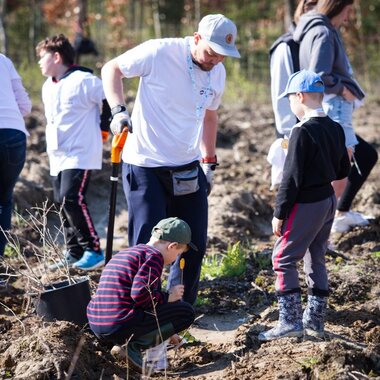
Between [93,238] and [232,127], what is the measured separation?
20.0 feet

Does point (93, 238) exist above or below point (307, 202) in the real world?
below

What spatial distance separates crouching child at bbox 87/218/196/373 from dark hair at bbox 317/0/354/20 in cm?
232

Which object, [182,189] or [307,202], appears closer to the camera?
[307,202]

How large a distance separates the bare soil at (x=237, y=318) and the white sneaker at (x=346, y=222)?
0.07 metres

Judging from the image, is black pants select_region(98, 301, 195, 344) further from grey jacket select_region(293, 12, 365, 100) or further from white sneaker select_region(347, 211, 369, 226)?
white sneaker select_region(347, 211, 369, 226)

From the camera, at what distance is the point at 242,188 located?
Answer: 868cm

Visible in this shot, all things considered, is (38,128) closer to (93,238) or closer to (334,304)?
(93,238)

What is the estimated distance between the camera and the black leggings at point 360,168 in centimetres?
652

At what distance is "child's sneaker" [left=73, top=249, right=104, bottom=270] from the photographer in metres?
6.34

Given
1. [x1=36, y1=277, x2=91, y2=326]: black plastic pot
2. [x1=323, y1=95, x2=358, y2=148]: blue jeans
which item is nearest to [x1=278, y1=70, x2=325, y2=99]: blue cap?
[x1=323, y1=95, x2=358, y2=148]: blue jeans

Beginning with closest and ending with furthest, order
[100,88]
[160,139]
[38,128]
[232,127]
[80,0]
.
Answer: [160,139] → [100,88] → [38,128] → [232,127] → [80,0]

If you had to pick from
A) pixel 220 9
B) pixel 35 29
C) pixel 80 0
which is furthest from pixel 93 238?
pixel 220 9

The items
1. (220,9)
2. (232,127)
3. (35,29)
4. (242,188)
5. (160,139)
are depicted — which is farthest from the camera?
(220,9)

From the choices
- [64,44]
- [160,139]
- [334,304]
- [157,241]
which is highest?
[64,44]
